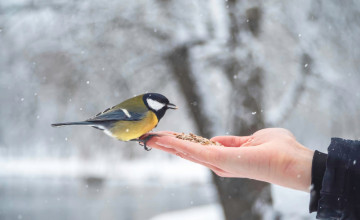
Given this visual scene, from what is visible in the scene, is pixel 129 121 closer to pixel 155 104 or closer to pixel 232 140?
pixel 155 104

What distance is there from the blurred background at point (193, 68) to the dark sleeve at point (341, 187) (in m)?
1.98

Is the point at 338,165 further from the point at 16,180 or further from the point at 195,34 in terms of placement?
the point at 16,180

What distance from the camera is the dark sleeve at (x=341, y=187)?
153cm

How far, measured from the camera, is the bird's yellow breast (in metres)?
2.26

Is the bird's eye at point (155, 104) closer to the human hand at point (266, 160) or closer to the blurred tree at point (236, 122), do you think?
the human hand at point (266, 160)

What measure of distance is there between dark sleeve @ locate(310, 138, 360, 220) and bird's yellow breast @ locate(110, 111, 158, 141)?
106 cm

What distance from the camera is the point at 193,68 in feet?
12.1

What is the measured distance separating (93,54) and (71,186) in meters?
5.20

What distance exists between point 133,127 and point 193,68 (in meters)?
1.58

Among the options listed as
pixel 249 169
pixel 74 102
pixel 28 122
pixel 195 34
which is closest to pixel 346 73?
pixel 195 34

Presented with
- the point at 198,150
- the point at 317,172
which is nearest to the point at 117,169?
the point at 198,150

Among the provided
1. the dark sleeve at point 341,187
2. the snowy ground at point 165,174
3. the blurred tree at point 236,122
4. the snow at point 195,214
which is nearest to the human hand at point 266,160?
the dark sleeve at point 341,187

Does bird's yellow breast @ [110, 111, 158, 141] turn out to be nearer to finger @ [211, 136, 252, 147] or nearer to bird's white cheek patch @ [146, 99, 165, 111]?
bird's white cheek patch @ [146, 99, 165, 111]

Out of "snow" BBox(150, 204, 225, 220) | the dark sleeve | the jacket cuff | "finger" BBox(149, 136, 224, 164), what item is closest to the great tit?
"finger" BBox(149, 136, 224, 164)
